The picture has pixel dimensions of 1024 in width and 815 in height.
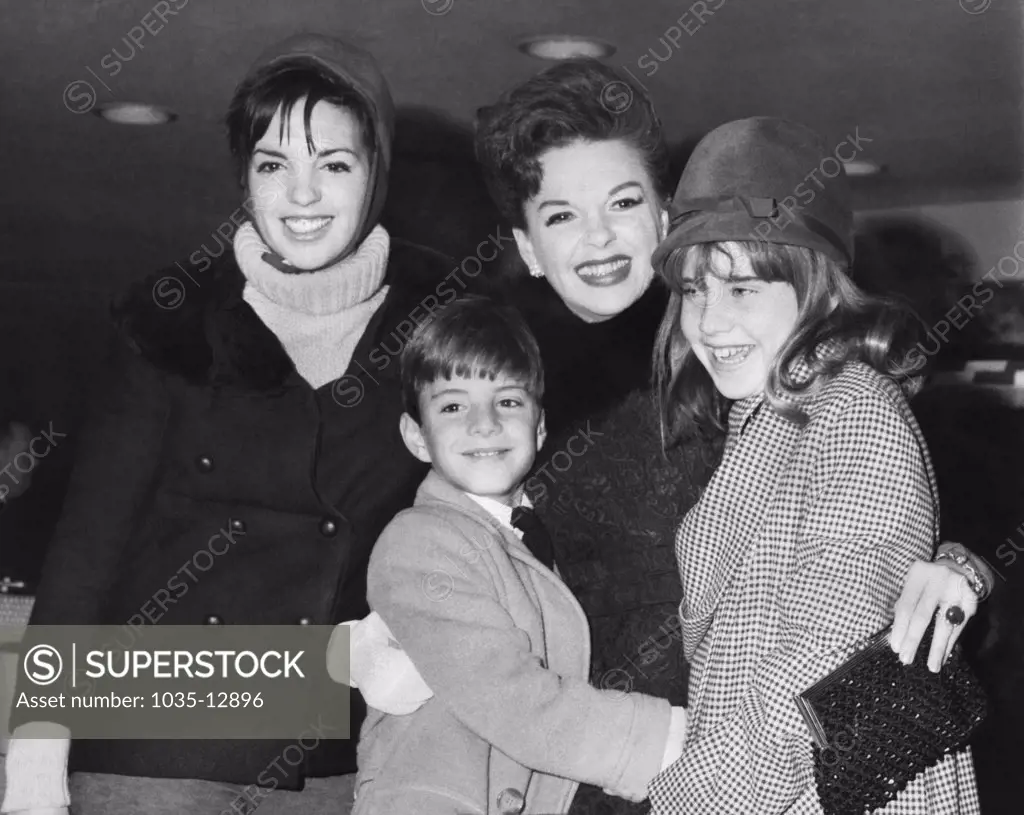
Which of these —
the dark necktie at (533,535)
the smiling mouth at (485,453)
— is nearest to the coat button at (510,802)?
the dark necktie at (533,535)

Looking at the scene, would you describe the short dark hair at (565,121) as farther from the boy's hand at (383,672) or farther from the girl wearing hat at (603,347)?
the boy's hand at (383,672)

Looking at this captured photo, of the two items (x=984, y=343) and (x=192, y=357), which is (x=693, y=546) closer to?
(x=192, y=357)

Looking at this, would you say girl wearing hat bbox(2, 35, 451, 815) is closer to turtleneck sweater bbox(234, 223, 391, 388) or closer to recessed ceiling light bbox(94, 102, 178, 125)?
turtleneck sweater bbox(234, 223, 391, 388)

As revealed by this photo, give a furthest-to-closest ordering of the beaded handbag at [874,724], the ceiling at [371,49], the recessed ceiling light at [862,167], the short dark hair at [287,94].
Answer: the recessed ceiling light at [862,167] < the ceiling at [371,49] < the short dark hair at [287,94] < the beaded handbag at [874,724]

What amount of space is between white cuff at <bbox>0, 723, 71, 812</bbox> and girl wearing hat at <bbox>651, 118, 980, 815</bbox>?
660 mm

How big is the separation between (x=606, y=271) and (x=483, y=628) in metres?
0.44

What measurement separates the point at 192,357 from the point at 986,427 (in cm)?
217

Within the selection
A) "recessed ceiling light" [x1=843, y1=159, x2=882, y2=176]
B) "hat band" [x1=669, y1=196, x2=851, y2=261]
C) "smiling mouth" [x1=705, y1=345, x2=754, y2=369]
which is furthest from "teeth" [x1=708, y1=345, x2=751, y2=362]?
"recessed ceiling light" [x1=843, y1=159, x2=882, y2=176]

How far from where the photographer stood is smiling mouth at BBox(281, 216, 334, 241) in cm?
142

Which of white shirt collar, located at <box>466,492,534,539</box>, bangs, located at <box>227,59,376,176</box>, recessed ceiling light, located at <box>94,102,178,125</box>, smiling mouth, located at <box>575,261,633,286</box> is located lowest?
white shirt collar, located at <box>466,492,534,539</box>

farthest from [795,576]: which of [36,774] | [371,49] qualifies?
[371,49]

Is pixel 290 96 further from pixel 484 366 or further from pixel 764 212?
pixel 764 212

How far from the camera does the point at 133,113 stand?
1.94 meters

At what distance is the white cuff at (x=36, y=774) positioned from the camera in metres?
1.29
